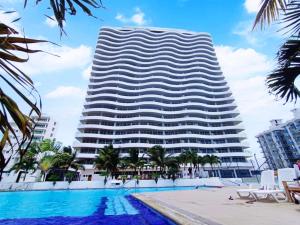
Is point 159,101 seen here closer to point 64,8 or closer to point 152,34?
point 152,34

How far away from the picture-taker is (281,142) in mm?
69000

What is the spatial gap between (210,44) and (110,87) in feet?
158

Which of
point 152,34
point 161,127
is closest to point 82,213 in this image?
point 161,127

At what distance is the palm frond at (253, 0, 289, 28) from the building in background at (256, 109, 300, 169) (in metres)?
71.3

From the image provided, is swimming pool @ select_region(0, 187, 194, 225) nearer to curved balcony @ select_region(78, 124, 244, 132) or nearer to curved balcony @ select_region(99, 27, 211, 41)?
curved balcony @ select_region(78, 124, 244, 132)

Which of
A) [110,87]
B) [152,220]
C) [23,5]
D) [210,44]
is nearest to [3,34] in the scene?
[23,5]

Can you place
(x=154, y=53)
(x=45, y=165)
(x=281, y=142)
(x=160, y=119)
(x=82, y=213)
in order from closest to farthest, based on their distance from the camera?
(x=82, y=213) < (x=45, y=165) < (x=160, y=119) < (x=281, y=142) < (x=154, y=53)

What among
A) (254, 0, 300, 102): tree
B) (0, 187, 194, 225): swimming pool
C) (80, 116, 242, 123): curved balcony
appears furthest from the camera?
(80, 116, 242, 123): curved balcony

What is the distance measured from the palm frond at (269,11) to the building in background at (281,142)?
71.3 metres

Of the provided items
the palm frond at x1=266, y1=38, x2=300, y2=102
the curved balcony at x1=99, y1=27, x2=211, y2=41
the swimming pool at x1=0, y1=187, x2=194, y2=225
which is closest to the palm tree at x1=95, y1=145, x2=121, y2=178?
the swimming pool at x1=0, y1=187, x2=194, y2=225

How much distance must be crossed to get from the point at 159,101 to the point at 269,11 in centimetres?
6027

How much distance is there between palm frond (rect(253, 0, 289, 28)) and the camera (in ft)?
7.95

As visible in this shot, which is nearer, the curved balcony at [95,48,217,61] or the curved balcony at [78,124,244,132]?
the curved balcony at [78,124,244,132]

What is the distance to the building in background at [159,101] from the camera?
5241 cm
